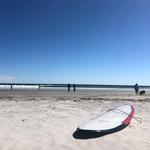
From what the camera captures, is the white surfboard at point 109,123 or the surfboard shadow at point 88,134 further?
the white surfboard at point 109,123

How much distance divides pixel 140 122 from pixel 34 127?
3.98m

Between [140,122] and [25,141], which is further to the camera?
[140,122]

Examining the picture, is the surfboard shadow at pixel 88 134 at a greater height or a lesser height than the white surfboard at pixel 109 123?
lesser

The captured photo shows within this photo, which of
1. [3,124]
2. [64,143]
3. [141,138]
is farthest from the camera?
[3,124]

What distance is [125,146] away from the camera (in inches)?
273

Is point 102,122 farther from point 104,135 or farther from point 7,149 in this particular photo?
point 7,149

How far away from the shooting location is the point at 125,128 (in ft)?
28.3

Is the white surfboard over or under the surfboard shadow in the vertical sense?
over

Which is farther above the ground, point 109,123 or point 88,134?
point 109,123

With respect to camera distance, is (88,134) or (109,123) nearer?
(88,134)

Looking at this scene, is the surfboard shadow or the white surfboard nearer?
the surfboard shadow

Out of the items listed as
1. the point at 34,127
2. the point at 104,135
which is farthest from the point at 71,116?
the point at 104,135

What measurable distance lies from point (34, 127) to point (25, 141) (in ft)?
4.85

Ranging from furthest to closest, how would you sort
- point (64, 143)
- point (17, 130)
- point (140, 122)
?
1. point (140, 122)
2. point (17, 130)
3. point (64, 143)
